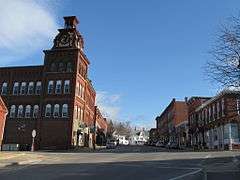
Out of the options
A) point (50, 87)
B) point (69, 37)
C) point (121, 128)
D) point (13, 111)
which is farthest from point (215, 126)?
point (121, 128)

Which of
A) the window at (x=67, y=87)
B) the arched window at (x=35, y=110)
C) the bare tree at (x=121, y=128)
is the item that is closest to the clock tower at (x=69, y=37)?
the window at (x=67, y=87)

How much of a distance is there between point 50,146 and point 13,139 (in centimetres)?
743

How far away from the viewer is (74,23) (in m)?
69.1

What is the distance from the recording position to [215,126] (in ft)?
218

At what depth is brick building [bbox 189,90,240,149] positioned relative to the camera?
2308 inches

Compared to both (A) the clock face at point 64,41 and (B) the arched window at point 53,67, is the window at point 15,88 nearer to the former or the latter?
(B) the arched window at point 53,67

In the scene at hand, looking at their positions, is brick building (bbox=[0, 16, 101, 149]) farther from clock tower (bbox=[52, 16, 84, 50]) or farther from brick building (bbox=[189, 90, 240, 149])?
brick building (bbox=[189, 90, 240, 149])

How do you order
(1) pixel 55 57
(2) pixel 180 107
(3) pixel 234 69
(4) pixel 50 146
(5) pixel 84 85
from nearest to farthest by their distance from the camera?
(3) pixel 234 69 → (4) pixel 50 146 → (1) pixel 55 57 → (5) pixel 84 85 → (2) pixel 180 107

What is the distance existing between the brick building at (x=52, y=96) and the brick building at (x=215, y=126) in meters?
21.6

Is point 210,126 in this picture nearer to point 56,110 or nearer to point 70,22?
point 56,110

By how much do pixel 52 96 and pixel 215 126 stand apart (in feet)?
87.3

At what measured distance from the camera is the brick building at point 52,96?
63.2 meters

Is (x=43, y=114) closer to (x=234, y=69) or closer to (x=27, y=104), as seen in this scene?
(x=27, y=104)

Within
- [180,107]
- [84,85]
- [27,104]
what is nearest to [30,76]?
[27,104]
